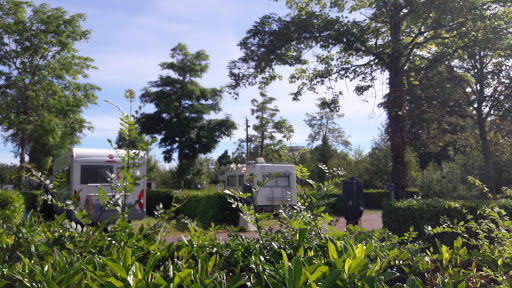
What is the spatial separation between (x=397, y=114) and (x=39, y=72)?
1499 centimetres

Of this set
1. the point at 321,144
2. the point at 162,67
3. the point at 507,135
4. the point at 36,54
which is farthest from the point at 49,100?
the point at 321,144

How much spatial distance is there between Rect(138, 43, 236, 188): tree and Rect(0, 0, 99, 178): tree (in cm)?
974

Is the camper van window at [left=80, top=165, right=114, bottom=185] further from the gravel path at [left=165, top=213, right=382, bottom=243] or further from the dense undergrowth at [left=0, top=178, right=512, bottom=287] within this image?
the dense undergrowth at [left=0, top=178, right=512, bottom=287]

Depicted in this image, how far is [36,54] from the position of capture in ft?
57.5

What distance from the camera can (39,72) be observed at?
17.2m

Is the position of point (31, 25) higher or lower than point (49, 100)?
higher

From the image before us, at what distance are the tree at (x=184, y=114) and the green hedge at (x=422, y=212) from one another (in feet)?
70.3

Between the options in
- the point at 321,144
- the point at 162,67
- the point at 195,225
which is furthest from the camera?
the point at 321,144

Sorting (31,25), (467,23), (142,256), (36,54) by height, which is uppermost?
(31,25)

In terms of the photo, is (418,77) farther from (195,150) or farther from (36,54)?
(195,150)

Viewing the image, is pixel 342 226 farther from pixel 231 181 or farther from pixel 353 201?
pixel 231 181

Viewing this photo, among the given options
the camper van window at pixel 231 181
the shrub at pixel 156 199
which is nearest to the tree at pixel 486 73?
Result: the camper van window at pixel 231 181

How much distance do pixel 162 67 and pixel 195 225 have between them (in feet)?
90.8

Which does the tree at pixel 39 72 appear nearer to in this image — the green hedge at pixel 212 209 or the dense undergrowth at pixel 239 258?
the green hedge at pixel 212 209
